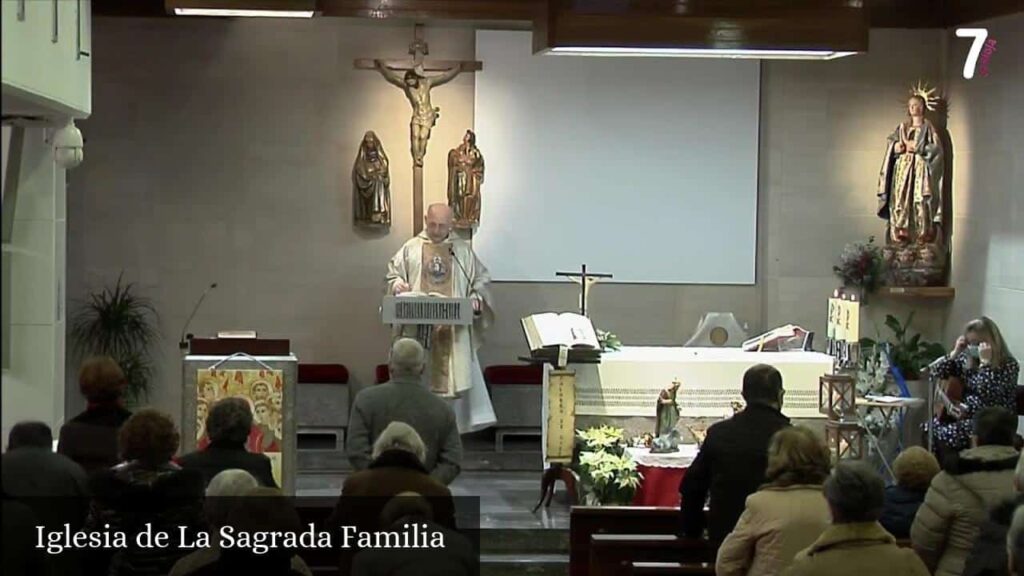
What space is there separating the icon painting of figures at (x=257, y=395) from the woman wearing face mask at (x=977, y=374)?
423 cm

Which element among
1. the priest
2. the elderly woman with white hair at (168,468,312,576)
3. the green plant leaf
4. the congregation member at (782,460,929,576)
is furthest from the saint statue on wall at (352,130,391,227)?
the congregation member at (782,460,929,576)

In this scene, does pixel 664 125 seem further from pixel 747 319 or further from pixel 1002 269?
pixel 1002 269

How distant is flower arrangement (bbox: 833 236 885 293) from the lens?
11859 millimetres

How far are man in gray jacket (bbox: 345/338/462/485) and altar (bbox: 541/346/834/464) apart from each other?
2500mm

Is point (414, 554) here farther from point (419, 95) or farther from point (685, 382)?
point (419, 95)

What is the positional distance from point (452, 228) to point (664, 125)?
6.87 ft

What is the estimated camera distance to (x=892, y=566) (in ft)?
14.6

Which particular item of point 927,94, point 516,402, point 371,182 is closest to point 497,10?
point 371,182

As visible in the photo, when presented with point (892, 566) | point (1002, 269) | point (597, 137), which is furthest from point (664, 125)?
point (892, 566)

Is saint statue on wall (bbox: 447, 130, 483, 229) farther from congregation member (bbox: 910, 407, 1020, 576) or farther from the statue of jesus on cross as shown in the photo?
congregation member (bbox: 910, 407, 1020, 576)

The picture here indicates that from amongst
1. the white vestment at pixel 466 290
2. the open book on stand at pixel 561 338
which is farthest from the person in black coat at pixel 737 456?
Result: the white vestment at pixel 466 290

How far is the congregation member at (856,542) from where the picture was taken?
14.6 feet

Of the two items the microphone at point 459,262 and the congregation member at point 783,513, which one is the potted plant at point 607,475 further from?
the congregation member at point 783,513

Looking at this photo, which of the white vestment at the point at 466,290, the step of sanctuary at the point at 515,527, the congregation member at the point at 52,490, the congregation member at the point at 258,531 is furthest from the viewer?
the white vestment at the point at 466,290
